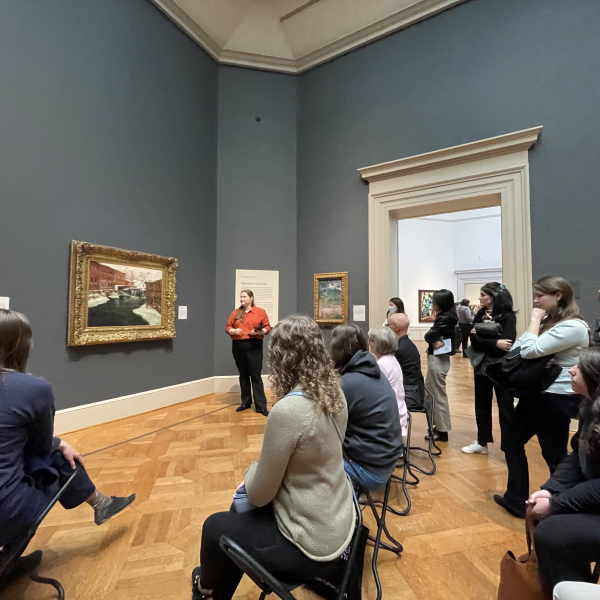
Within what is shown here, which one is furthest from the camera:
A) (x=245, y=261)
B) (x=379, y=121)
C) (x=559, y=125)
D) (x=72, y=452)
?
(x=245, y=261)

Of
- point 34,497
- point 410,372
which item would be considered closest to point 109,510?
point 34,497

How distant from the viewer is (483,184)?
499 centimetres

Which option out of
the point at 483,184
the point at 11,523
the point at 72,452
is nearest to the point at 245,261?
the point at 483,184

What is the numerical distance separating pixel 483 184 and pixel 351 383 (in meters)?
4.41

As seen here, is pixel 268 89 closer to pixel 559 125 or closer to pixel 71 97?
pixel 71 97

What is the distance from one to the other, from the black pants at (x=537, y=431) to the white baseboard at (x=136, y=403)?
3306 millimetres

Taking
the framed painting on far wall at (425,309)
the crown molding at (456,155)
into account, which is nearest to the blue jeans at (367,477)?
the crown molding at (456,155)

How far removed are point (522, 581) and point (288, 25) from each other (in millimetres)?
8001

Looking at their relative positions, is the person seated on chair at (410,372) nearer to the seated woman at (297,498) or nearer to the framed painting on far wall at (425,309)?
the seated woman at (297,498)

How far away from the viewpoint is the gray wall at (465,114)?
4.38 m

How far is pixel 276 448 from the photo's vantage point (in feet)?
3.93

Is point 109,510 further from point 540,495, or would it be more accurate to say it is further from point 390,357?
point 540,495

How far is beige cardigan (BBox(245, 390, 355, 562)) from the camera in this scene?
1.21 metres

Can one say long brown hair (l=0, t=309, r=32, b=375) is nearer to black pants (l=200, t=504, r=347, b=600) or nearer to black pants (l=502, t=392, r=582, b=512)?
black pants (l=200, t=504, r=347, b=600)
